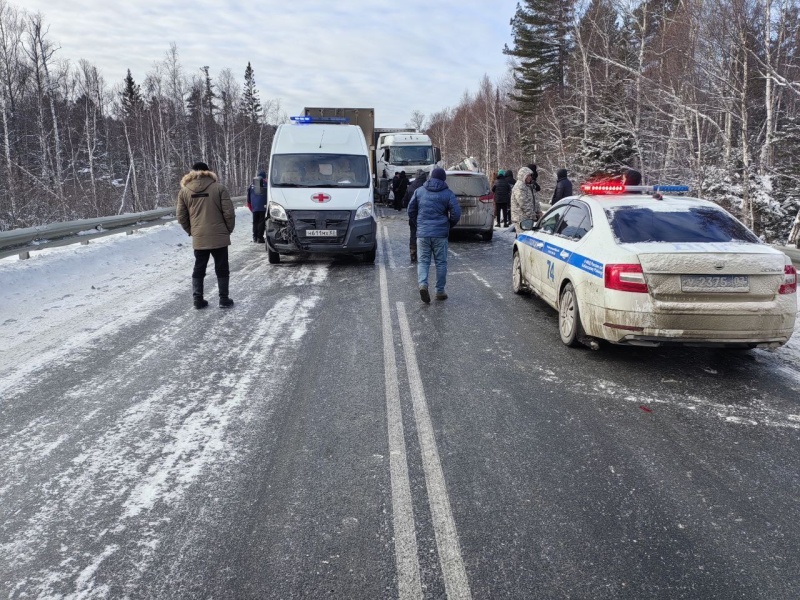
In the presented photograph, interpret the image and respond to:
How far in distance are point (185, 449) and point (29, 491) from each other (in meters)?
0.84

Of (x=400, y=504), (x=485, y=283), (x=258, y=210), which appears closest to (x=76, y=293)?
(x=258, y=210)

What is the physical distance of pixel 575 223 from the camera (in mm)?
6195

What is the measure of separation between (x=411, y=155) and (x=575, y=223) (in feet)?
62.1

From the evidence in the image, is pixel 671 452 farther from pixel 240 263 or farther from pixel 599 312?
pixel 240 263

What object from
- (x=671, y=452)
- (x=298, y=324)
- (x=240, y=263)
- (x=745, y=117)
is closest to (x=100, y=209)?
(x=240, y=263)

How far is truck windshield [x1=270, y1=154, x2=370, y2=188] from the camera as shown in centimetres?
1105

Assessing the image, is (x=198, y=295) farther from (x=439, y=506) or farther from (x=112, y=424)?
(x=439, y=506)

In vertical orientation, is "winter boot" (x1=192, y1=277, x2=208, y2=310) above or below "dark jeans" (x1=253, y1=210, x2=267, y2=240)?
below

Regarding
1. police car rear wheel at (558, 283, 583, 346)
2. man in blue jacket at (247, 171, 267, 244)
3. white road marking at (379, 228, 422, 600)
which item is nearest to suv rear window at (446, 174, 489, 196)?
man in blue jacket at (247, 171, 267, 244)

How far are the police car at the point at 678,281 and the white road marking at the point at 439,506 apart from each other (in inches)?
74.1

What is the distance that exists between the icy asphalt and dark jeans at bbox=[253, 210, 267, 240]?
817 cm

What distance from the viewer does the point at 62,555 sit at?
2.54 meters

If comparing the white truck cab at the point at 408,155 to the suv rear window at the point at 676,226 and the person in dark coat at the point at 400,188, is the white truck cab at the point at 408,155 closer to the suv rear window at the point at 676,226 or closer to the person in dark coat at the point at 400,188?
the person in dark coat at the point at 400,188

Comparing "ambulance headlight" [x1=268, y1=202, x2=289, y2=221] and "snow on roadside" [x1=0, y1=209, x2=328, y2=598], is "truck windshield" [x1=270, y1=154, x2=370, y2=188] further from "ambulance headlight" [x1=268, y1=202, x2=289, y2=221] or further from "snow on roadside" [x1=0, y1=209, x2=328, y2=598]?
"snow on roadside" [x1=0, y1=209, x2=328, y2=598]
